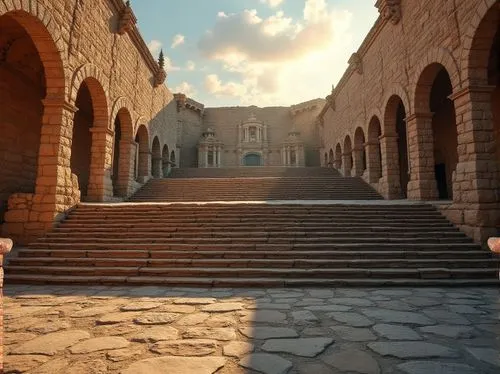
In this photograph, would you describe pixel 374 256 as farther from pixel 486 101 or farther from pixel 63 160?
pixel 63 160

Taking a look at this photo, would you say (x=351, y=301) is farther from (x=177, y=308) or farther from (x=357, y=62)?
(x=357, y=62)

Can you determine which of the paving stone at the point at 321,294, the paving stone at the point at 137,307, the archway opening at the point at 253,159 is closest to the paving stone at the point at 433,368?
the paving stone at the point at 321,294

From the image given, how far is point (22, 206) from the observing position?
712 cm

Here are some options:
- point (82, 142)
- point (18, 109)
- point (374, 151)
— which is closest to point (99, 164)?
point (18, 109)

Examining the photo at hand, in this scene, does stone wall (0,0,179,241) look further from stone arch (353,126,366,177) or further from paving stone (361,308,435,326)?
stone arch (353,126,366,177)

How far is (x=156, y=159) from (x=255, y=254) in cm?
1355

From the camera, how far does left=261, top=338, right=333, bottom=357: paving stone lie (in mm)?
2533

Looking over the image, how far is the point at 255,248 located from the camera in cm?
611

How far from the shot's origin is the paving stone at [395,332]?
2.82 meters

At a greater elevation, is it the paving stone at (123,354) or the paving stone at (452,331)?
the paving stone at (123,354)

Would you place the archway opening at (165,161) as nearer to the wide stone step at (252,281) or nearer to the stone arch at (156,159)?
the stone arch at (156,159)

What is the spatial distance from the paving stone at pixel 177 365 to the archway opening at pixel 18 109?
8.04 m

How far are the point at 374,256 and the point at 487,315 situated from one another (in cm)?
234

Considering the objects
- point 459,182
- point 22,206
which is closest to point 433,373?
point 459,182
